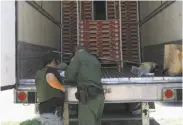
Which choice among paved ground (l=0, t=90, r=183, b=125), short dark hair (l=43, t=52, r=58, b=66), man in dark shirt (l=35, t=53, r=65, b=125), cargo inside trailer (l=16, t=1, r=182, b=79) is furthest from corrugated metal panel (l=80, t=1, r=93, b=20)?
man in dark shirt (l=35, t=53, r=65, b=125)

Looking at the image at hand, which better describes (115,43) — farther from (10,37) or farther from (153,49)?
(10,37)

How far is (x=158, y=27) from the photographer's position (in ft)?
22.8

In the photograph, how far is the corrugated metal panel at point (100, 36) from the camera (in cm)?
746

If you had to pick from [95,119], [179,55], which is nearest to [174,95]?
[179,55]

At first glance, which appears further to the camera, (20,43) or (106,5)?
(106,5)

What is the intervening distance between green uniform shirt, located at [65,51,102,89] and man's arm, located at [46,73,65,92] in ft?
0.44

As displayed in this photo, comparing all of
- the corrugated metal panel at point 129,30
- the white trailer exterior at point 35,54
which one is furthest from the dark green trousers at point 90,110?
the corrugated metal panel at point 129,30

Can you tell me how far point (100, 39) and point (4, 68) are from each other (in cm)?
391

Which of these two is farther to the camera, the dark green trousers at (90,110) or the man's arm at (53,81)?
the dark green trousers at (90,110)

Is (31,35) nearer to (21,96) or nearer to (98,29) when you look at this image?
(21,96)

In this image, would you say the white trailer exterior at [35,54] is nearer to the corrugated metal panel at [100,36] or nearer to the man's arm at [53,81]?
the man's arm at [53,81]

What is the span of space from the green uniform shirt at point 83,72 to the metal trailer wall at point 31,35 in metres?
0.62

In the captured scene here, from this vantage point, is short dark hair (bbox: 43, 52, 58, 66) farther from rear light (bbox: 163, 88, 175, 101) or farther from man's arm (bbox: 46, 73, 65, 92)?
rear light (bbox: 163, 88, 175, 101)

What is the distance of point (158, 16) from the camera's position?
22.5 ft
